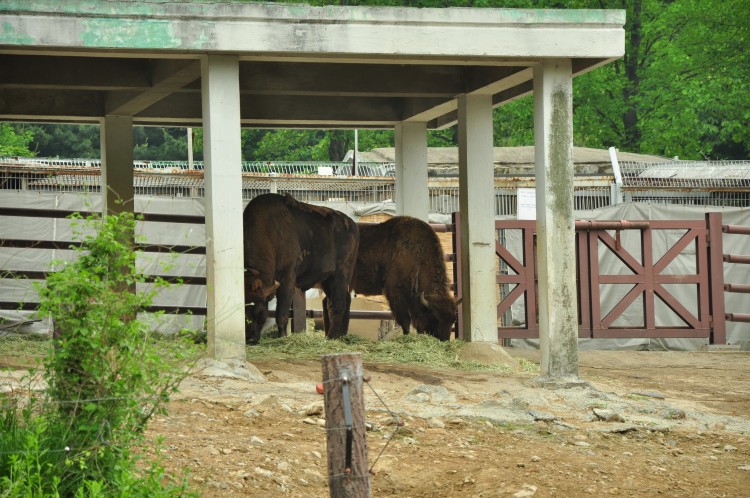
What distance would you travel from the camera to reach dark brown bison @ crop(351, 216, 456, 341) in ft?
50.1

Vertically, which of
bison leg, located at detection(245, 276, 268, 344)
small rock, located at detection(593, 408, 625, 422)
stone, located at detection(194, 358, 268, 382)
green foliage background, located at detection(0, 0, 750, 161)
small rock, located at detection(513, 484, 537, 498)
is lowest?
small rock, located at detection(513, 484, 537, 498)

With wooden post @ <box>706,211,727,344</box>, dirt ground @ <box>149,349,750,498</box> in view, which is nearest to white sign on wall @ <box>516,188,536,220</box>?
wooden post @ <box>706,211,727,344</box>

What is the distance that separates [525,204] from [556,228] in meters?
7.95

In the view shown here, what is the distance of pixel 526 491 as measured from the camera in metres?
7.18

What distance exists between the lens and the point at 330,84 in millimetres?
13180

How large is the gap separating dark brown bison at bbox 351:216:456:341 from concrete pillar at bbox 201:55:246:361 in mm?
4961

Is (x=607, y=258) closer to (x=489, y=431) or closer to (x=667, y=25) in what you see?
(x=489, y=431)

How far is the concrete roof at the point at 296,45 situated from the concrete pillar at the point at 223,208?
296 millimetres

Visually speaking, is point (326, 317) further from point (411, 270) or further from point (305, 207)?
point (305, 207)

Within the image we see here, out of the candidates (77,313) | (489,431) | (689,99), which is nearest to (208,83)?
(489,431)

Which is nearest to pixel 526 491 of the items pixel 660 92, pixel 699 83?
pixel 699 83

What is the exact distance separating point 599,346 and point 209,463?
11.0 meters

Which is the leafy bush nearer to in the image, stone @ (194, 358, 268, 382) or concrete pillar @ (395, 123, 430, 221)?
stone @ (194, 358, 268, 382)

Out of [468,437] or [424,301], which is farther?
[424,301]
